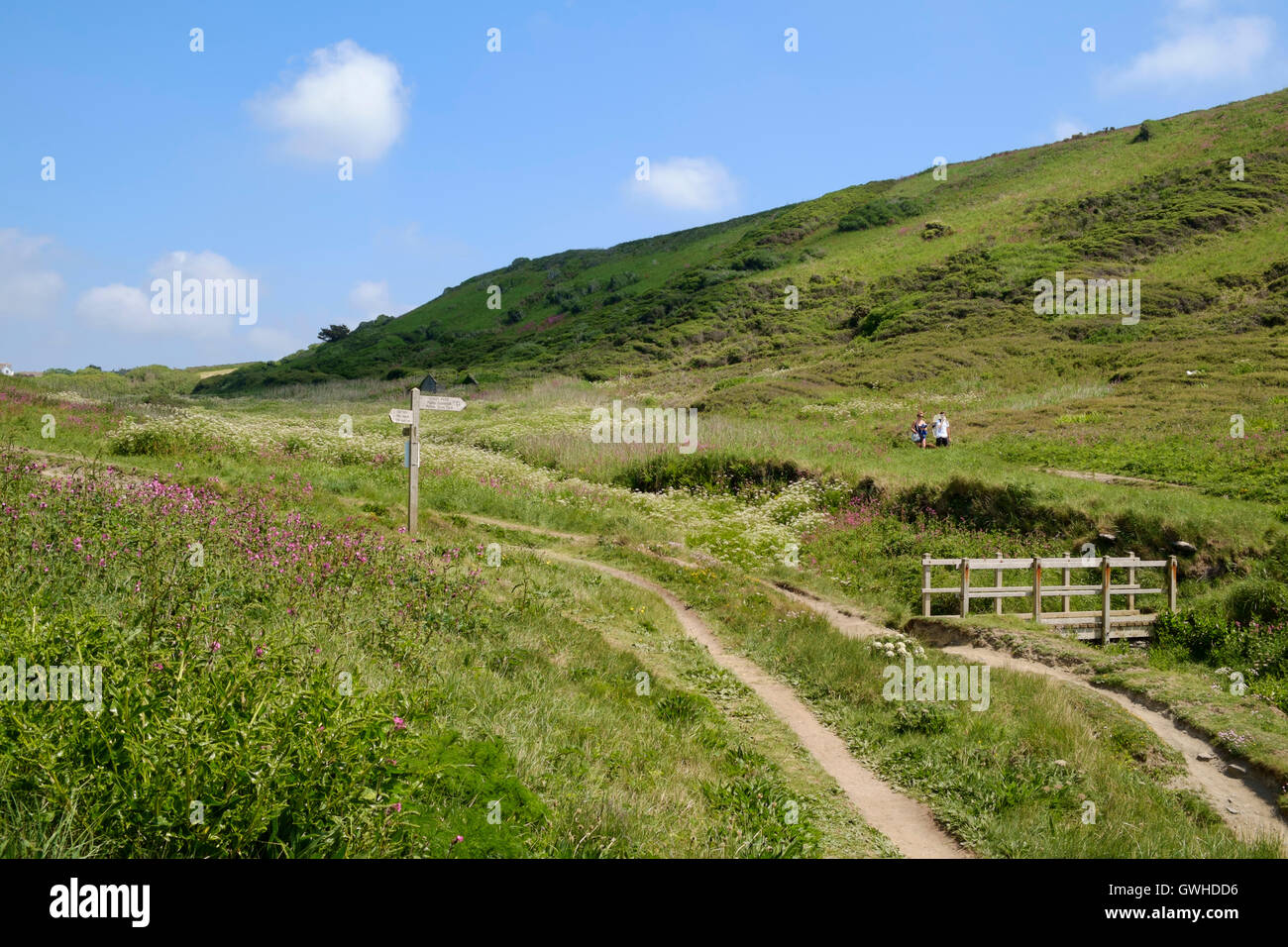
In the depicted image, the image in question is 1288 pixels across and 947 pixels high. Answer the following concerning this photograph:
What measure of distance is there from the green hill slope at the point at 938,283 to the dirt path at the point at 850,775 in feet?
101

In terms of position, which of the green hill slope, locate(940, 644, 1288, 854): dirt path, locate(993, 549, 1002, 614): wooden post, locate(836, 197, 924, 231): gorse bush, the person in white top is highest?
locate(836, 197, 924, 231): gorse bush

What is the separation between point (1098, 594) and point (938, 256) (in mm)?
62011

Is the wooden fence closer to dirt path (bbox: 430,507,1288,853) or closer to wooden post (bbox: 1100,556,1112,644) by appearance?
wooden post (bbox: 1100,556,1112,644)

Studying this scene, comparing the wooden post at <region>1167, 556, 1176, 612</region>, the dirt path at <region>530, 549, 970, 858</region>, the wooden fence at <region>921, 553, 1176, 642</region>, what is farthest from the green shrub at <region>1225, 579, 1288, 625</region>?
the dirt path at <region>530, 549, 970, 858</region>

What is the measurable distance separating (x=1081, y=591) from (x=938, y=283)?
53.9 metres

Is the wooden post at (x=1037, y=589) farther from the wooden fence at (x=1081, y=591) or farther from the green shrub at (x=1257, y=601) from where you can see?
the green shrub at (x=1257, y=601)

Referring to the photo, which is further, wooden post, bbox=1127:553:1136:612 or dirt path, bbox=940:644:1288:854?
wooden post, bbox=1127:553:1136:612

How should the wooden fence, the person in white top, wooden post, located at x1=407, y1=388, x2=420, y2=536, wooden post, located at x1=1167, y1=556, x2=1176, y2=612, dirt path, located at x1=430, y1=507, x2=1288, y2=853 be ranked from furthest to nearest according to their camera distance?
1. the person in white top
2. wooden post, located at x1=1167, y1=556, x2=1176, y2=612
3. wooden post, located at x1=407, y1=388, x2=420, y2=536
4. the wooden fence
5. dirt path, located at x1=430, y1=507, x2=1288, y2=853

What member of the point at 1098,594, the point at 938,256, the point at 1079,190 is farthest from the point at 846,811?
the point at 1079,190

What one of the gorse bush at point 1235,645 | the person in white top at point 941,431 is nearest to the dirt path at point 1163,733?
the gorse bush at point 1235,645

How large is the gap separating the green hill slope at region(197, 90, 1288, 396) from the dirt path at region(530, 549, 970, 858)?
30.6m

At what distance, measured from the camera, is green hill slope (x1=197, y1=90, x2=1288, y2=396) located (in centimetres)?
4744
